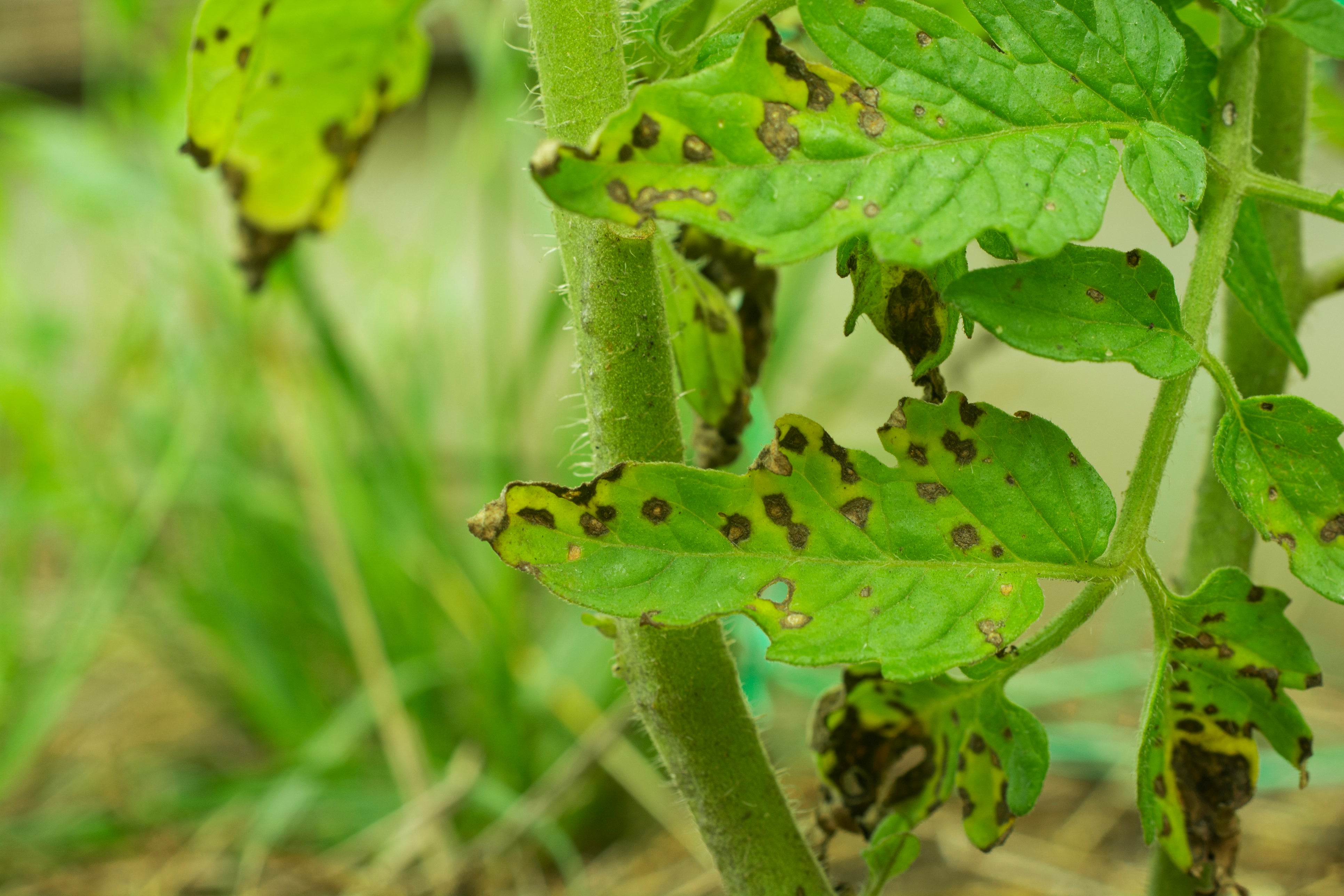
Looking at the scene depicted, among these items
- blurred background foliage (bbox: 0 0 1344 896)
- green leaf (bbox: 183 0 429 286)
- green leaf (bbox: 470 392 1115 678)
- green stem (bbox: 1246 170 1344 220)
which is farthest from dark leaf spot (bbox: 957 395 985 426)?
blurred background foliage (bbox: 0 0 1344 896)

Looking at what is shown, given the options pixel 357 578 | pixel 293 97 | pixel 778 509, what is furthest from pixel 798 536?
pixel 357 578

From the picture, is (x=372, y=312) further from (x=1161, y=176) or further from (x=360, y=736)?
(x=1161, y=176)

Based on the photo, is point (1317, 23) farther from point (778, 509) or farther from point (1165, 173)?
A: point (778, 509)

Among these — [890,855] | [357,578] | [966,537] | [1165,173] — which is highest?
[1165,173]

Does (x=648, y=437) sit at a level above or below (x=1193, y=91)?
below

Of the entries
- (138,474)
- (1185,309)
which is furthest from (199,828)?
(1185,309)

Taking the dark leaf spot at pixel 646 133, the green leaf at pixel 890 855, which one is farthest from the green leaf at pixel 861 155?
the green leaf at pixel 890 855
